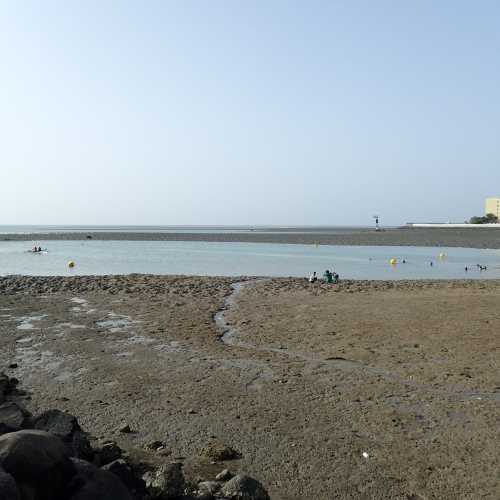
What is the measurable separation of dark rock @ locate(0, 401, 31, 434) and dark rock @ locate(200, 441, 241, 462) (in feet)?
8.03

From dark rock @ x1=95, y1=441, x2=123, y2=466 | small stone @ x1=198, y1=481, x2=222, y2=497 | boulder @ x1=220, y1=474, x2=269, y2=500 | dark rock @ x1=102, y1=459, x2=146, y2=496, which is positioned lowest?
small stone @ x1=198, y1=481, x2=222, y2=497

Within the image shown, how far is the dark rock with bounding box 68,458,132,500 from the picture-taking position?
4.71 m

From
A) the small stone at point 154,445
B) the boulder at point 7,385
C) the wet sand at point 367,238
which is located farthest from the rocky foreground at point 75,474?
the wet sand at point 367,238

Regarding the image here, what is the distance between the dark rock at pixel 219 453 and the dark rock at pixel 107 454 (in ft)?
4.09

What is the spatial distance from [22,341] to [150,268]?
24.2 meters

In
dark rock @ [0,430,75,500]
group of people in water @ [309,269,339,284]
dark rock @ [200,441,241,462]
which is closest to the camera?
dark rock @ [0,430,75,500]

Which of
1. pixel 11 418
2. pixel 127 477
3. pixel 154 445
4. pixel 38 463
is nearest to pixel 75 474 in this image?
pixel 38 463

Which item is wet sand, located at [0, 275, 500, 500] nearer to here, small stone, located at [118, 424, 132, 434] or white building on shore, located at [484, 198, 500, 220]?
small stone, located at [118, 424, 132, 434]

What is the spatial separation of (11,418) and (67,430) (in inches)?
37.6

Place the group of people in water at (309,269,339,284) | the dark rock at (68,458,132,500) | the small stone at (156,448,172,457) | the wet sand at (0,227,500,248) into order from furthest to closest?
the wet sand at (0,227,500,248) → the group of people in water at (309,269,339,284) → the small stone at (156,448,172,457) → the dark rock at (68,458,132,500)

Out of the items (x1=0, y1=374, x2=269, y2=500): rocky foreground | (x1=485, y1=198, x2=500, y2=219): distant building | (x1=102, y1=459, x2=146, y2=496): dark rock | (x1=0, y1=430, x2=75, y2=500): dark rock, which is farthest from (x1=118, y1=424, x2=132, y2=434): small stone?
(x1=485, y1=198, x2=500, y2=219): distant building

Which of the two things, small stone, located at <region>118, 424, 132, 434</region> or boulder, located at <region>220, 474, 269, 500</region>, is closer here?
boulder, located at <region>220, 474, 269, 500</region>

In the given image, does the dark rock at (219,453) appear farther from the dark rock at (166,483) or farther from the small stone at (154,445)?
the dark rock at (166,483)

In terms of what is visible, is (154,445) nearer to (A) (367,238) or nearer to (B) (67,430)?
(B) (67,430)
